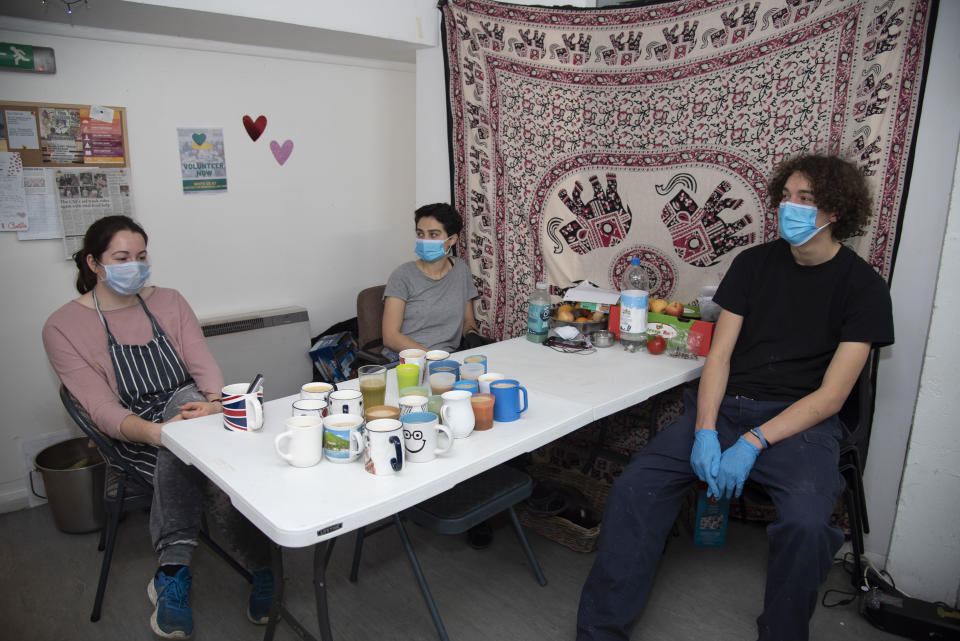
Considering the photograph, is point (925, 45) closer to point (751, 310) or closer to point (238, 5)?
point (751, 310)

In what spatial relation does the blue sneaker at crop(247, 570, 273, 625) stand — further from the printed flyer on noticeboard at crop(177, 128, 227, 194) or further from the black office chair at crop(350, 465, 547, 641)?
the printed flyer on noticeboard at crop(177, 128, 227, 194)

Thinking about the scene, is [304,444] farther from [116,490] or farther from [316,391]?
[116,490]

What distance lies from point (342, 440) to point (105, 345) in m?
1.17

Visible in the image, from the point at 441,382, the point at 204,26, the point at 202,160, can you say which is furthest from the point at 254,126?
the point at 441,382

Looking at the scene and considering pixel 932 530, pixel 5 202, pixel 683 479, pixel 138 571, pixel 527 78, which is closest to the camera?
pixel 683 479

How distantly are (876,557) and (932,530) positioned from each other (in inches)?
12.5

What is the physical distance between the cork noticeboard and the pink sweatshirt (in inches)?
35.9

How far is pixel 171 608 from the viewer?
1.89 m

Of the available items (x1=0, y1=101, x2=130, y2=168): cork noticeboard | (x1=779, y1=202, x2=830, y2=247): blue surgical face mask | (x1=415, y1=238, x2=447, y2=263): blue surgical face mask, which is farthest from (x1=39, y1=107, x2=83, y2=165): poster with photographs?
(x1=779, y1=202, x2=830, y2=247): blue surgical face mask

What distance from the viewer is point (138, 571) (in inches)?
95.3

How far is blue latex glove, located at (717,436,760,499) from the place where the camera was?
1938 mm

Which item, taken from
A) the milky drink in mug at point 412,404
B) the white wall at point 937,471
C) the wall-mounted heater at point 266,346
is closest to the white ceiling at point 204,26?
the wall-mounted heater at point 266,346

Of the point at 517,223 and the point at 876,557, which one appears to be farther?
the point at 517,223

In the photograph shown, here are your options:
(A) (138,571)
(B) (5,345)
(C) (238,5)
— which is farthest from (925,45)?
(B) (5,345)
